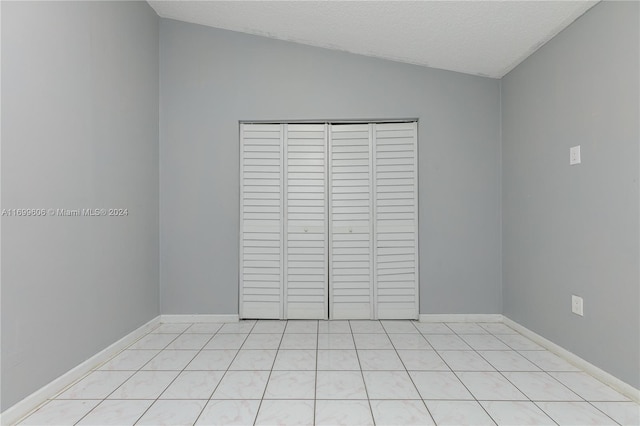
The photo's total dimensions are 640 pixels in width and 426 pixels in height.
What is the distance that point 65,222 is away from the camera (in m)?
1.95

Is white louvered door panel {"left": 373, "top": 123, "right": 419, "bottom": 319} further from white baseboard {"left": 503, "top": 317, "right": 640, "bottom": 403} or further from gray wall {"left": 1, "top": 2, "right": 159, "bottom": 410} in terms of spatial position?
gray wall {"left": 1, "top": 2, "right": 159, "bottom": 410}

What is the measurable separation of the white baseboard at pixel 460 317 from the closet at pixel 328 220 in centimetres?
19

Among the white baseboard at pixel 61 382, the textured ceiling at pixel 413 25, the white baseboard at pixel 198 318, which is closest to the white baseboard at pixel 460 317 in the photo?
the white baseboard at pixel 198 318

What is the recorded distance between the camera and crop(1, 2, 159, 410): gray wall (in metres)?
1.63

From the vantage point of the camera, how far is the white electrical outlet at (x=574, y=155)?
7.11 ft

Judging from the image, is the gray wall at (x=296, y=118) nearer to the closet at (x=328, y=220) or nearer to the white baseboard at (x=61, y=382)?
the closet at (x=328, y=220)

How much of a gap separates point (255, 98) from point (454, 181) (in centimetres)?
205

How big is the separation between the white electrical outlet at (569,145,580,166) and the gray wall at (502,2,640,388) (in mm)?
42

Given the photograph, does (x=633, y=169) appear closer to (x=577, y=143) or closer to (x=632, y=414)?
(x=577, y=143)

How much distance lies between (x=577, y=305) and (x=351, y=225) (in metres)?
1.80

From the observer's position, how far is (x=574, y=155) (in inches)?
86.5

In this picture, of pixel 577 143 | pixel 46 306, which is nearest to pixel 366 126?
pixel 577 143

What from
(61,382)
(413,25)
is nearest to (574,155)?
(413,25)

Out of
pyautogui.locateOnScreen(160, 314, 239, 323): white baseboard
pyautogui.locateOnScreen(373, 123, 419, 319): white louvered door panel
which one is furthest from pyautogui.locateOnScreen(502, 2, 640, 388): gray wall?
pyautogui.locateOnScreen(160, 314, 239, 323): white baseboard
